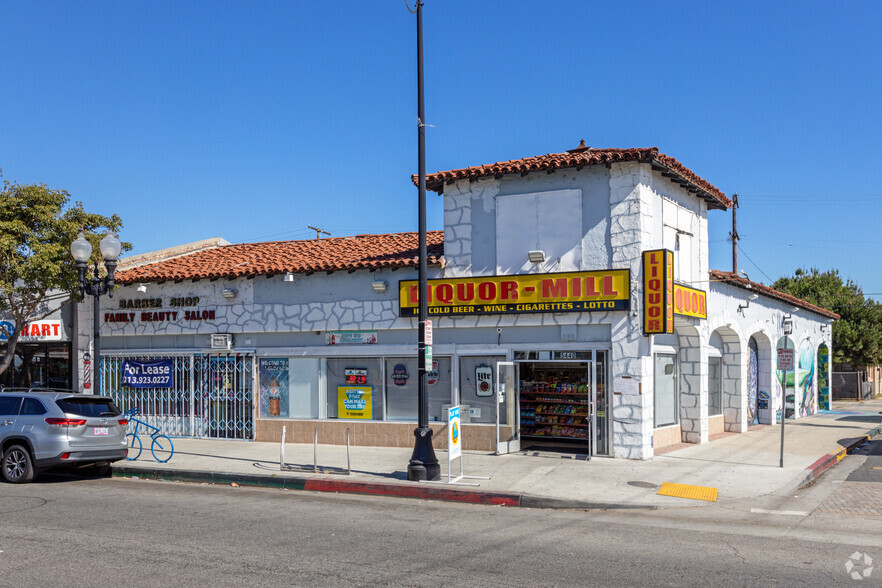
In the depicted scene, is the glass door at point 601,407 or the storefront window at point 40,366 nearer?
the glass door at point 601,407

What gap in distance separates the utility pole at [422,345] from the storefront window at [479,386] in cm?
371

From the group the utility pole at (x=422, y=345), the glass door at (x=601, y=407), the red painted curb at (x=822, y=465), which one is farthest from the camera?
the glass door at (x=601, y=407)

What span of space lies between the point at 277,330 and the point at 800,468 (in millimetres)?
12056

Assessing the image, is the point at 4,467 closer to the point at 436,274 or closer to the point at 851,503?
the point at 436,274

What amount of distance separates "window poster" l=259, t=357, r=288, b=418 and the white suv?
17.7 ft

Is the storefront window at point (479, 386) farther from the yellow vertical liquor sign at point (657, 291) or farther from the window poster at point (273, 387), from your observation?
the window poster at point (273, 387)

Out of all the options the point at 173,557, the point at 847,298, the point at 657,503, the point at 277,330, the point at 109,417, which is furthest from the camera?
the point at 847,298

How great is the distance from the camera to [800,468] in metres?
14.5

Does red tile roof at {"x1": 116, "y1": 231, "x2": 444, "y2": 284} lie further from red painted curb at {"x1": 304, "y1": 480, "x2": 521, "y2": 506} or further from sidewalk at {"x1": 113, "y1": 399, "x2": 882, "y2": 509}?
red painted curb at {"x1": 304, "y1": 480, "x2": 521, "y2": 506}

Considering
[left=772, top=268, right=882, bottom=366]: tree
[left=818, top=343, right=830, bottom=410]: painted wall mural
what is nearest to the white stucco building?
[left=818, top=343, right=830, bottom=410]: painted wall mural

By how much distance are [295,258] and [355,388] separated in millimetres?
4198

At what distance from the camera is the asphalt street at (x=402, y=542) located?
7172 mm

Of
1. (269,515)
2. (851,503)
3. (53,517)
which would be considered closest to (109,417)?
(53,517)

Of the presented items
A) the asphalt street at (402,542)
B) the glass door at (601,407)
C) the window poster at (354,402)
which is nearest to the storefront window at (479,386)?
the glass door at (601,407)
